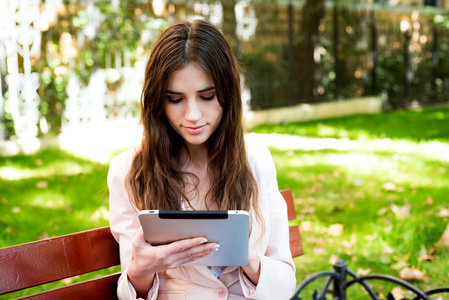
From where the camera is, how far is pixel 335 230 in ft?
14.0

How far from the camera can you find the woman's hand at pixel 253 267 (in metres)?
1.83

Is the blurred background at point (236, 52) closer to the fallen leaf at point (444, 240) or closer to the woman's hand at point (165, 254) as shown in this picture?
the fallen leaf at point (444, 240)

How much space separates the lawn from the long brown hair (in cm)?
154

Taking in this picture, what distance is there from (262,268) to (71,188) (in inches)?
151

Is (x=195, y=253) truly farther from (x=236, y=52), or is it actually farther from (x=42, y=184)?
(x=236, y=52)

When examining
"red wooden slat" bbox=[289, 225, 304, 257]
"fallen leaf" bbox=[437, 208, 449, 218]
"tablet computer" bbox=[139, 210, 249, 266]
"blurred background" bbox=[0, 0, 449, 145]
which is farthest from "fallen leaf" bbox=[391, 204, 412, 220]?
"tablet computer" bbox=[139, 210, 249, 266]

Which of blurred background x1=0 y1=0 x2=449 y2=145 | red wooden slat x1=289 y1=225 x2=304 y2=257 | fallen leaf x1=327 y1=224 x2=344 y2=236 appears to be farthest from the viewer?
blurred background x1=0 y1=0 x2=449 y2=145

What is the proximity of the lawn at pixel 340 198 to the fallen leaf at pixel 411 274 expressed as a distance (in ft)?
0.11

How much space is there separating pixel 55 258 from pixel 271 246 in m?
0.79

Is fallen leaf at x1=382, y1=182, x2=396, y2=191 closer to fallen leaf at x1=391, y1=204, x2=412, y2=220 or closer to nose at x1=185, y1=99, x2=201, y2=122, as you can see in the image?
fallen leaf at x1=391, y1=204, x2=412, y2=220

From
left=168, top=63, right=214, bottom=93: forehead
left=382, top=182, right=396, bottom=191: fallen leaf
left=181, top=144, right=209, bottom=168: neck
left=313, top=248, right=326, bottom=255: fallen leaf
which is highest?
left=168, top=63, right=214, bottom=93: forehead

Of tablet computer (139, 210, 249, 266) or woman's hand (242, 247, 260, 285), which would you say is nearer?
tablet computer (139, 210, 249, 266)

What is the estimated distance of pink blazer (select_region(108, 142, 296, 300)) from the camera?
189 centimetres

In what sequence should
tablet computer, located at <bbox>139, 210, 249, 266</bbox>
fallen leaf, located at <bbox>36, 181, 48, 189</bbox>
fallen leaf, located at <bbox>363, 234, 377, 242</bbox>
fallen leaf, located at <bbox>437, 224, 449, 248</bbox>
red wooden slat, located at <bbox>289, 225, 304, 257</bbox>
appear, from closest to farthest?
1. tablet computer, located at <bbox>139, 210, 249, 266</bbox>
2. red wooden slat, located at <bbox>289, 225, 304, 257</bbox>
3. fallen leaf, located at <bbox>437, 224, 449, 248</bbox>
4. fallen leaf, located at <bbox>363, 234, 377, 242</bbox>
5. fallen leaf, located at <bbox>36, 181, 48, 189</bbox>
